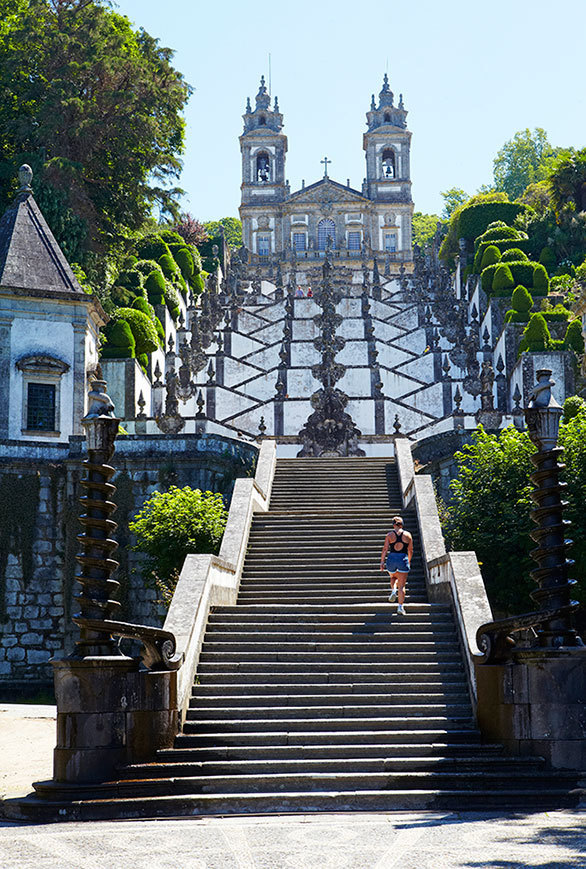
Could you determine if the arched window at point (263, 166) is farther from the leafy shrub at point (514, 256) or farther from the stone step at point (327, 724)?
the stone step at point (327, 724)

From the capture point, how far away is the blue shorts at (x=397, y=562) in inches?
548

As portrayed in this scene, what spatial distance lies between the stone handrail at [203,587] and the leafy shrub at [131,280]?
2429cm

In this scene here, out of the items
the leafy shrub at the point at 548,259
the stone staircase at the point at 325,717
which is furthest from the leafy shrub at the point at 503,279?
the stone staircase at the point at 325,717

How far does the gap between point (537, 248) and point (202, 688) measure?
4160cm

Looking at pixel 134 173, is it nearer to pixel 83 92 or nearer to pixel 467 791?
pixel 83 92

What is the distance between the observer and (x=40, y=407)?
26.2 meters

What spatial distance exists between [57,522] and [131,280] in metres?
21.5

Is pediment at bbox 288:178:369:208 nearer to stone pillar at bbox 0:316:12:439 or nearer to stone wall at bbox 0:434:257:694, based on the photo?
stone pillar at bbox 0:316:12:439

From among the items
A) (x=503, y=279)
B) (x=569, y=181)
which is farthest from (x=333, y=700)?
(x=569, y=181)

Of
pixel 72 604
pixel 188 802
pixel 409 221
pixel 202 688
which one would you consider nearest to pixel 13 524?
pixel 72 604

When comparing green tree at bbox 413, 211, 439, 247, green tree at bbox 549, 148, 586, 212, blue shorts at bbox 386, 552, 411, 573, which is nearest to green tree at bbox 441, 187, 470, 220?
green tree at bbox 413, 211, 439, 247

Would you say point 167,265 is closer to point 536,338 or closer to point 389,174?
point 536,338

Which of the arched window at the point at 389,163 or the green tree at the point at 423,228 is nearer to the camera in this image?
the arched window at the point at 389,163

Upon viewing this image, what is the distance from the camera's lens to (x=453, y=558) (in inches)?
540
